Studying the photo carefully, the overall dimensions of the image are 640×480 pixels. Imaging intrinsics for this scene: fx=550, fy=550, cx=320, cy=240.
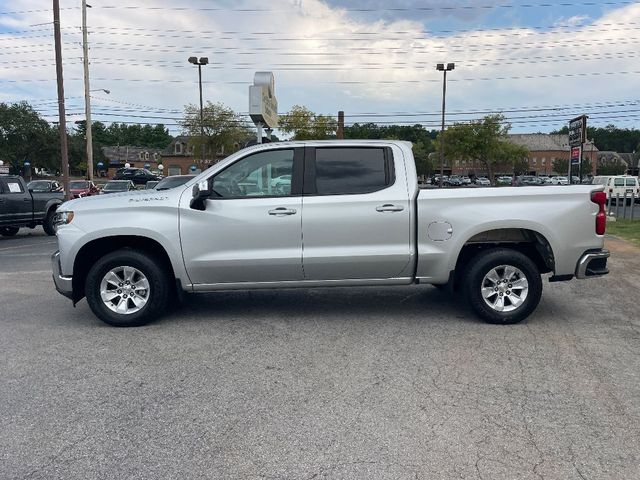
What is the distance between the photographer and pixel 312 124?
5278cm

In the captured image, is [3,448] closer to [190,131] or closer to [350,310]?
[350,310]

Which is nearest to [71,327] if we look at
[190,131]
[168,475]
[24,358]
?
[24,358]

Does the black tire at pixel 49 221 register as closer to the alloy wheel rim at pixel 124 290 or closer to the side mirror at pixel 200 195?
the alloy wheel rim at pixel 124 290

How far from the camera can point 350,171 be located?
237 inches

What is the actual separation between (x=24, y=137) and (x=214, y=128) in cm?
3380

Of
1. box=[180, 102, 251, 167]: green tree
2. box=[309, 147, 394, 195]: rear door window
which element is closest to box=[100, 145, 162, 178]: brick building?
box=[180, 102, 251, 167]: green tree

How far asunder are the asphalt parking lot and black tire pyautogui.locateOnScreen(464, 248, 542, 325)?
0.21 metres

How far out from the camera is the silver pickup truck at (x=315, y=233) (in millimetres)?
5816

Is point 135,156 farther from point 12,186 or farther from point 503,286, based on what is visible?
point 503,286

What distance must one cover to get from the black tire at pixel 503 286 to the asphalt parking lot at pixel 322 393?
0.21 metres

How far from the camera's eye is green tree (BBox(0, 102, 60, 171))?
67562mm

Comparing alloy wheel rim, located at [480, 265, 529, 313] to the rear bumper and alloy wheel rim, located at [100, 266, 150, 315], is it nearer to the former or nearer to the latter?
the rear bumper

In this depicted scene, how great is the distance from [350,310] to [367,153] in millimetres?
1923

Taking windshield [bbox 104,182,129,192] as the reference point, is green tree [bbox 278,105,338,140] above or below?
above
